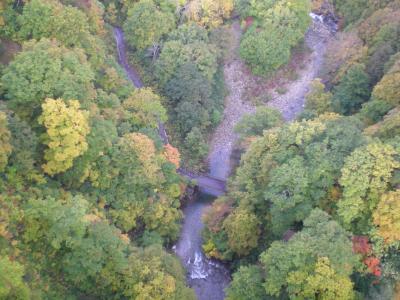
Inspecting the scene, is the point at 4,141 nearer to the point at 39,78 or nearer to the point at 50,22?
the point at 39,78

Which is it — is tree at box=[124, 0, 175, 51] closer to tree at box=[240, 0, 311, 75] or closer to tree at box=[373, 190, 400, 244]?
tree at box=[240, 0, 311, 75]

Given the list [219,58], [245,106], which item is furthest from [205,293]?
[219,58]

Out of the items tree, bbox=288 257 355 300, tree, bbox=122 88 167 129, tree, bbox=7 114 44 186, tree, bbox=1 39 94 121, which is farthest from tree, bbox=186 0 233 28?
tree, bbox=288 257 355 300

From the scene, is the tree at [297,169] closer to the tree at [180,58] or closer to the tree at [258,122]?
the tree at [258,122]

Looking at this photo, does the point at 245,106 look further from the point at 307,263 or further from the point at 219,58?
the point at 307,263

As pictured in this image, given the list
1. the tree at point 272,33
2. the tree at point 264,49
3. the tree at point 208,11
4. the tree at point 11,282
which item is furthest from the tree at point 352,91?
the tree at point 11,282
